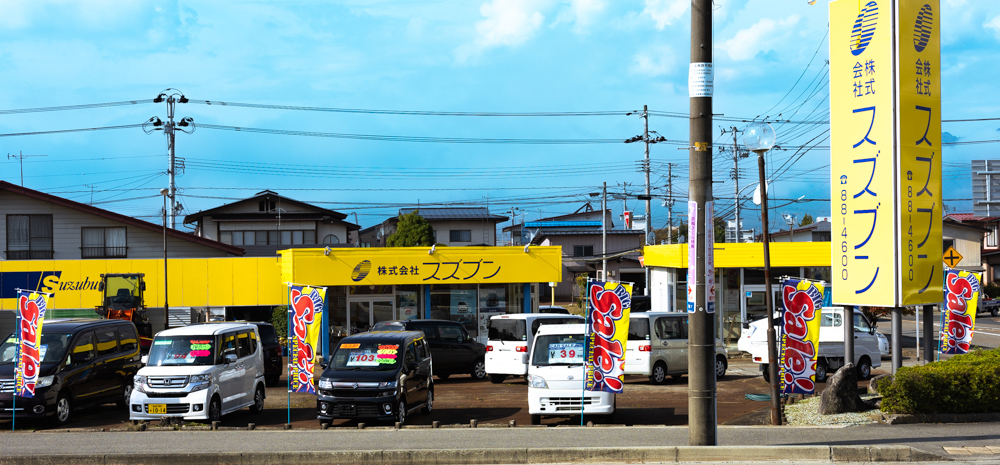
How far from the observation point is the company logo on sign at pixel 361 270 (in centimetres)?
2670

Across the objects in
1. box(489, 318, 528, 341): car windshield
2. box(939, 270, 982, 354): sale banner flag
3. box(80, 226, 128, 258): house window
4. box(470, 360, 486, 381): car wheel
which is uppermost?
box(80, 226, 128, 258): house window

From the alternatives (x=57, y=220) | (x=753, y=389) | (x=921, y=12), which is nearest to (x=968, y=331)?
(x=753, y=389)

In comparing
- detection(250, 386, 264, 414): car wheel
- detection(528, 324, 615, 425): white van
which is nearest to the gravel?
detection(528, 324, 615, 425): white van

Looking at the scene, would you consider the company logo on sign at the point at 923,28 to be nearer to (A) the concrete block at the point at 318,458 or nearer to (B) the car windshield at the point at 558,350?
(B) the car windshield at the point at 558,350

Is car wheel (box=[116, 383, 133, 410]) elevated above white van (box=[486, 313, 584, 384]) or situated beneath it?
situated beneath

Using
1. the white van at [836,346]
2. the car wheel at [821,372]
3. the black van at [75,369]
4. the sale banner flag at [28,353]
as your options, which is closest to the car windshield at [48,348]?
the black van at [75,369]

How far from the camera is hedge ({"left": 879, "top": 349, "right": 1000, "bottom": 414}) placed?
456 inches

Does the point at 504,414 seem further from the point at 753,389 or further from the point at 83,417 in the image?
the point at 83,417

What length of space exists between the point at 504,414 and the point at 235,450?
19.6ft

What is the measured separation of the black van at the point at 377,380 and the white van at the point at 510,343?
4.03 m

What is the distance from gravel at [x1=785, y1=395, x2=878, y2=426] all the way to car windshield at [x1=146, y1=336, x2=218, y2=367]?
32.6ft

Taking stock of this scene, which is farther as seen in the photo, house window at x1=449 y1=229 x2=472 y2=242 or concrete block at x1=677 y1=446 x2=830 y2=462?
house window at x1=449 y1=229 x2=472 y2=242

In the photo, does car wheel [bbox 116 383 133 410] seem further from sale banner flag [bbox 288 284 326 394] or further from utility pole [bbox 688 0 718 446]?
utility pole [bbox 688 0 718 446]

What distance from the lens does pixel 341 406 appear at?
518 inches
